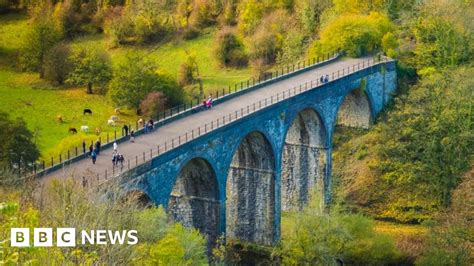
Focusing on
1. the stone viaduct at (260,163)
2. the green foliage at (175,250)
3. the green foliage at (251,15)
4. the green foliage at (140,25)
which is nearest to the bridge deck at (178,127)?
the stone viaduct at (260,163)

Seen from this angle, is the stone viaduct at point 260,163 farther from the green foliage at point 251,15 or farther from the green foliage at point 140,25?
the green foliage at point 140,25

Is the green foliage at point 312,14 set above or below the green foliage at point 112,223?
above

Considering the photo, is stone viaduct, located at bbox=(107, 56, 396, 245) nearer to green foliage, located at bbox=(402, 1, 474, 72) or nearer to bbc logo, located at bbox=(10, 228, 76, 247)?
green foliage, located at bbox=(402, 1, 474, 72)

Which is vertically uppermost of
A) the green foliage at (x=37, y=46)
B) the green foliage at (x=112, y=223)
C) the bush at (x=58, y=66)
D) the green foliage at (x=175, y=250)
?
the green foliage at (x=37, y=46)

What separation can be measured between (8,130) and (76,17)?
222 feet

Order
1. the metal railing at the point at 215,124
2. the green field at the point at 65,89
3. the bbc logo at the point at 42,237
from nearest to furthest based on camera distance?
the bbc logo at the point at 42,237 → the metal railing at the point at 215,124 → the green field at the point at 65,89

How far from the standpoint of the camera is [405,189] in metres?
68.6

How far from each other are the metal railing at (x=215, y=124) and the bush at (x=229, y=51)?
2301 cm

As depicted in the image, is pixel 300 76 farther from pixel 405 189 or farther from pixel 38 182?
pixel 38 182

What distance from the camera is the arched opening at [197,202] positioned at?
54875 millimetres

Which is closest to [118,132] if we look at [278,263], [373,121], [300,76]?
[300,76]

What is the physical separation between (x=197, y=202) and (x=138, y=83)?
31.0 metres

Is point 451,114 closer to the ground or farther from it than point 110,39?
closer to the ground

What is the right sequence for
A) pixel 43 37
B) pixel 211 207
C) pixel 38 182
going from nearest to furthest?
1. pixel 38 182
2. pixel 211 207
3. pixel 43 37
